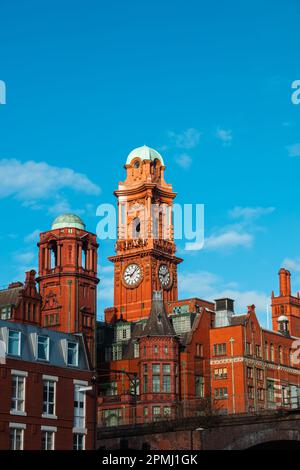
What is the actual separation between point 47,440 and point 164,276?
86.2 metres

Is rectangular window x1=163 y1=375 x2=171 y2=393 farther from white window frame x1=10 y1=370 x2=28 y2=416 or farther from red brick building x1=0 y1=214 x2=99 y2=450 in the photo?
white window frame x1=10 y1=370 x2=28 y2=416

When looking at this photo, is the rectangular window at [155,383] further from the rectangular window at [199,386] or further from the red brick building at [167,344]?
the rectangular window at [199,386]

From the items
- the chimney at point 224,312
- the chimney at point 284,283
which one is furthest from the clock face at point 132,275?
the chimney at point 284,283

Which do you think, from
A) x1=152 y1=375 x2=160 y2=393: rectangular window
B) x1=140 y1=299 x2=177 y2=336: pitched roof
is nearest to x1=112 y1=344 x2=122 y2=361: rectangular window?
x1=140 y1=299 x2=177 y2=336: pitched roof

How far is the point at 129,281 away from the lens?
16088cm

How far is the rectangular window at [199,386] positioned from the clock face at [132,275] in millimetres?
29764

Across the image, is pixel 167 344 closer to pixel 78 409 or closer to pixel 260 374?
pixel 260 374

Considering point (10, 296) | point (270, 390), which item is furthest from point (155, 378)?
point (10, 296)

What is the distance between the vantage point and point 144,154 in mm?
168625

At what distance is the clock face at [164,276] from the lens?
159 metres

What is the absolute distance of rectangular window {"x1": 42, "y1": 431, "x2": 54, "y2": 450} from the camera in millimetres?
74688

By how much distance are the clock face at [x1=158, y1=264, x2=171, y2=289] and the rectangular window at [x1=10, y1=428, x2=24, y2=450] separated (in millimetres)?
87187
